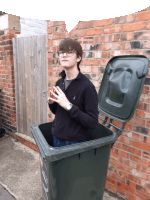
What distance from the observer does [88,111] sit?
1.41 metres

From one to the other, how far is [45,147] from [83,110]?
1.50 ft

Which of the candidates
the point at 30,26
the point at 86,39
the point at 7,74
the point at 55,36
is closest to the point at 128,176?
the point at 86,39

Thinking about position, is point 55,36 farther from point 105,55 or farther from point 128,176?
point 128,176

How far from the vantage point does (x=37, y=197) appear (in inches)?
89.7

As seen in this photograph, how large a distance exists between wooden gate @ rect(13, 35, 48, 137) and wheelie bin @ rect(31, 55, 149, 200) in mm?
1311

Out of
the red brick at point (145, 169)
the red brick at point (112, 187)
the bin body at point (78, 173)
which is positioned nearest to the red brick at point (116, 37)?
the bin body at point (78, 173)

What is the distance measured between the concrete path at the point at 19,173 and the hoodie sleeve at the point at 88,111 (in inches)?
57.9

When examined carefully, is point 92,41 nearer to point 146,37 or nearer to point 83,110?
point 146,37

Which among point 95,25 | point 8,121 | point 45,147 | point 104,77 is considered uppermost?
point 95,25

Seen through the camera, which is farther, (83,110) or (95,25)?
(95,25)

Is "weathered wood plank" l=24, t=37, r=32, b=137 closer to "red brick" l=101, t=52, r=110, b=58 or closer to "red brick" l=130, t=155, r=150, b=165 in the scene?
"red brick" l=101, t=52, r=110, b=58

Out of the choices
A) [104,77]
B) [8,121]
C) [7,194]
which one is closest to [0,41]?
[8,121]

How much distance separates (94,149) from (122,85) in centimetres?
71

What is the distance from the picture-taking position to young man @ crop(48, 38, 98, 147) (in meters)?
1.38
